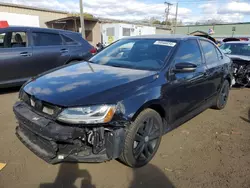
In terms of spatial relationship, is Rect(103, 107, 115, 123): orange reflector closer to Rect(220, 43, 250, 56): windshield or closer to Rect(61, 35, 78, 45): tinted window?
Rect(61, 35, 78, 45): tinted window

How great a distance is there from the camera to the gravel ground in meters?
2.36

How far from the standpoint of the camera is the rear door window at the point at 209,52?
151 inches

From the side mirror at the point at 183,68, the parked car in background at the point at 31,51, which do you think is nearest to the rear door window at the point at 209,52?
the side mirror at the point at 183,68

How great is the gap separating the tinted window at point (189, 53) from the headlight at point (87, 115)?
1.43 meters

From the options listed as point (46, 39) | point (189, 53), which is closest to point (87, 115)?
point (189, 53)

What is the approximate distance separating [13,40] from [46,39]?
82cm

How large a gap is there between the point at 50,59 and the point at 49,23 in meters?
18.0

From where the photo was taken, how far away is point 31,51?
5.32 m

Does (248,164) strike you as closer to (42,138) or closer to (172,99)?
(172,99)

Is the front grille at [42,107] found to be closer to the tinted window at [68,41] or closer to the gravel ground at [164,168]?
the gravel ground at [164,168]

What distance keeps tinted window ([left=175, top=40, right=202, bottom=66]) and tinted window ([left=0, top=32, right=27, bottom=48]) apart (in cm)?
402

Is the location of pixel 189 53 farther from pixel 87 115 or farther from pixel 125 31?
pixel 125 31

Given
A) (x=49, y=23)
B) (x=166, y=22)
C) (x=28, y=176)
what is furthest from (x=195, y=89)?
(x=166, y=22)

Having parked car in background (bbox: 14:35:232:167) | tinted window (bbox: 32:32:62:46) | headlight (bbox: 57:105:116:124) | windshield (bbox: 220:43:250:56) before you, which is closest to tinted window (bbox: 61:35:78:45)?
tinted window (bbox: 32:32:62:46)
